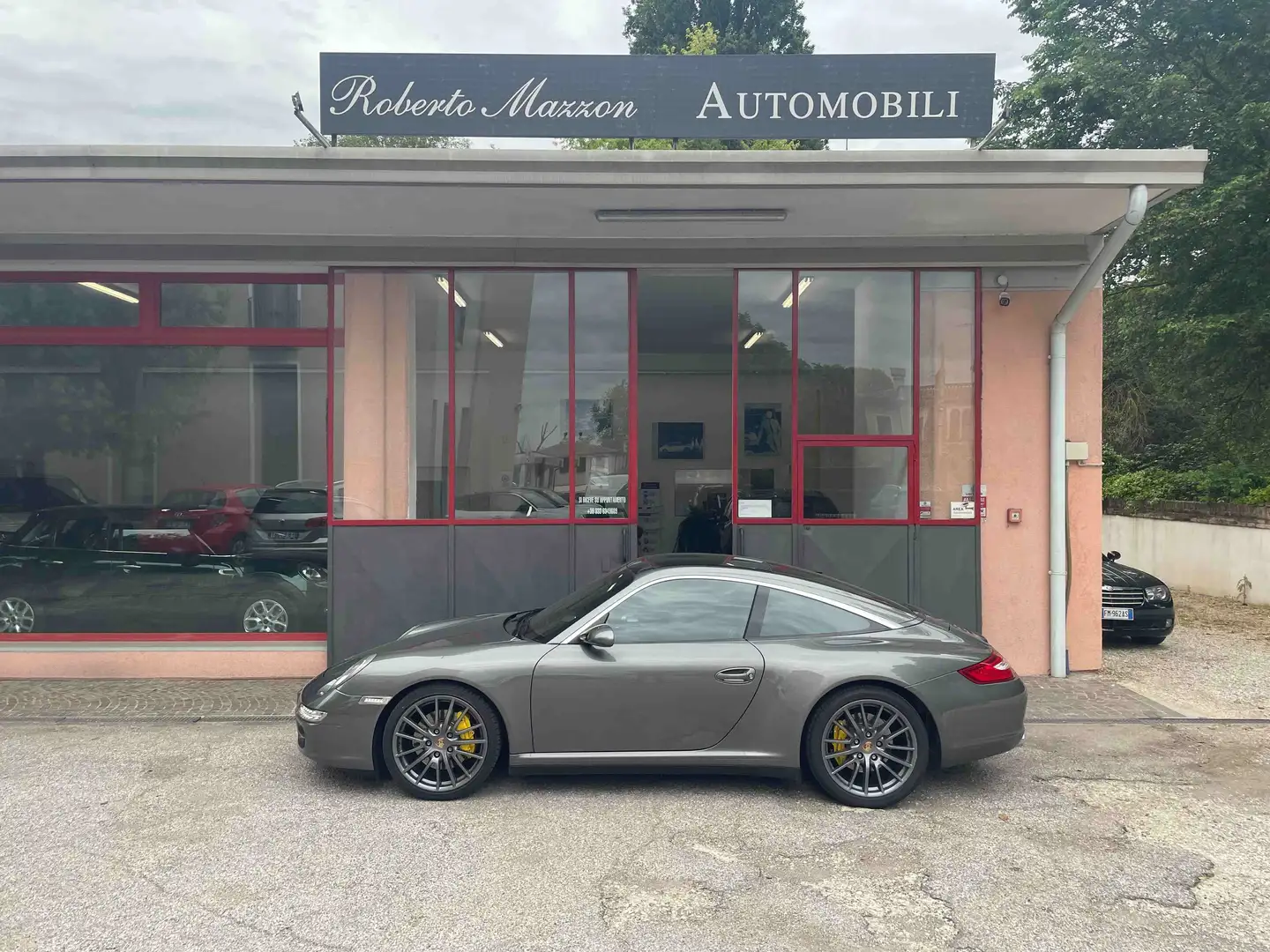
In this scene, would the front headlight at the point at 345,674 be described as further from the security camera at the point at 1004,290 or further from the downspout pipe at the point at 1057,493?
the security camera at the point at 1004,290

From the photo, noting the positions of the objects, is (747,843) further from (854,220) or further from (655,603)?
(854,220)

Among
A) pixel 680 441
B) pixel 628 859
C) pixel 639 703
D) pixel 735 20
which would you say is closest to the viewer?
pixel 628 859

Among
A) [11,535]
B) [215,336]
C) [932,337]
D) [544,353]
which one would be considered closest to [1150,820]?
[932,337]

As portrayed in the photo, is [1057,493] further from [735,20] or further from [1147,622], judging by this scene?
[735,20]

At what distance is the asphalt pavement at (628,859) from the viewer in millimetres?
3643

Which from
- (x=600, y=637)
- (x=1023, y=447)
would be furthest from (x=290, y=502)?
(x=1023, y=447)

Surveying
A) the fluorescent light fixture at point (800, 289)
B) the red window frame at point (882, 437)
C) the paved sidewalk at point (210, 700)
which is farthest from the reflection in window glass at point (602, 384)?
the paved sidewalk at point (210, 700)

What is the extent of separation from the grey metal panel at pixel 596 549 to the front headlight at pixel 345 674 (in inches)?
122

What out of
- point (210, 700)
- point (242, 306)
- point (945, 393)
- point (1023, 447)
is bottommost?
point (210, 700)

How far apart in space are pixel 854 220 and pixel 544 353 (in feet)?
9.77

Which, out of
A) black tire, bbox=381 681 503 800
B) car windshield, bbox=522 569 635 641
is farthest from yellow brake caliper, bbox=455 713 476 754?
car windshield, bbox=522 569 635 641

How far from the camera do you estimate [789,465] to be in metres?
8.35

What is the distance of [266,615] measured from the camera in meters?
8.54

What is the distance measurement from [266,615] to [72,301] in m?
3.41
